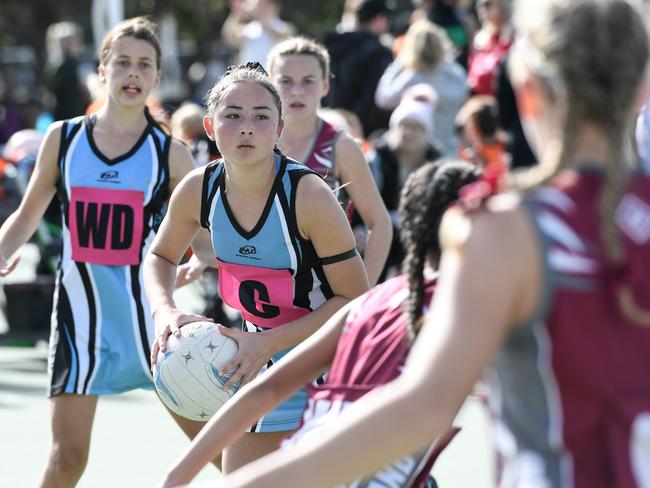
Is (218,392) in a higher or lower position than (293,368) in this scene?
lower

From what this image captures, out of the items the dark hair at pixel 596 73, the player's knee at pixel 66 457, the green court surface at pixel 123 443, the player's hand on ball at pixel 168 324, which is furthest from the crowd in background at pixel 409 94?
the dark hair at pixel 596 73

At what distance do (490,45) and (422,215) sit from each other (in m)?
7.61

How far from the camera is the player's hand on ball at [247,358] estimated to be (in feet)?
13.2

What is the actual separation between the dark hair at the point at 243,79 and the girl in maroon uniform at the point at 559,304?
2.35 meters

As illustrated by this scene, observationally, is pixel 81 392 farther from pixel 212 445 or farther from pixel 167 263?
pixel 212 445

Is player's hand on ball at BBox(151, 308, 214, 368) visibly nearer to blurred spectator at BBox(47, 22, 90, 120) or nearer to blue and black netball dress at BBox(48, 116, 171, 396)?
blue and black netball dress at BBox(48, 116, 171, 396)

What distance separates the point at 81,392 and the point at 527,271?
3.36 m

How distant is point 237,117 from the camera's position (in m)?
4.37

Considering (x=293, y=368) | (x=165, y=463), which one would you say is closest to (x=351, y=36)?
(x=165, y=463)

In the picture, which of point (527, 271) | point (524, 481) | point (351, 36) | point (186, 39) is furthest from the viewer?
point (186, 39)

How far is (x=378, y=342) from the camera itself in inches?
115

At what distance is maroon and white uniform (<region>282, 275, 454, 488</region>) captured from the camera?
2891 millimetres

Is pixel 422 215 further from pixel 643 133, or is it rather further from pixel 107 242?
pixel 643 133

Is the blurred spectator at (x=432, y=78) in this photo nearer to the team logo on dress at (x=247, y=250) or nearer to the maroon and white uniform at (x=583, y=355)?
the team logo on dress at (x=247, y=250)
